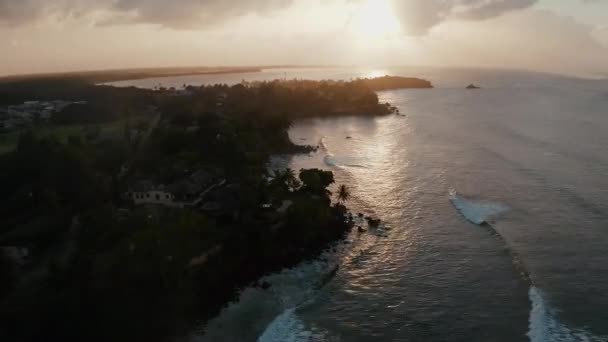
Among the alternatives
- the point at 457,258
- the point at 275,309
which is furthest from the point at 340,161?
the point at 275,309

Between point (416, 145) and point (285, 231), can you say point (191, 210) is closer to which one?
point (285, 231)

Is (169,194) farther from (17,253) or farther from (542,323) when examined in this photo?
(542,323)

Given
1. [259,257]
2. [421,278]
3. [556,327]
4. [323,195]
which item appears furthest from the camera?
[323,195]

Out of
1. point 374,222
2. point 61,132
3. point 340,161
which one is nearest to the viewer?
point 374,222

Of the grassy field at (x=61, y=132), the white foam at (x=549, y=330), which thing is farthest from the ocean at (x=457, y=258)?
the grassy field at (x=61, y=132)

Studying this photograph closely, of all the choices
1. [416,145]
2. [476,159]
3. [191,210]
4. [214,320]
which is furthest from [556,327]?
[416,145]

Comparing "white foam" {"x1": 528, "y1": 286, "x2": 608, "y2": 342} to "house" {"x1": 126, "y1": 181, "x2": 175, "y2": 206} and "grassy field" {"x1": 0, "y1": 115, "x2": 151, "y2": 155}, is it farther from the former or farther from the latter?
"grassy field" {"x1": 0, "y1": 115, "x2": 151, "y2": 155}

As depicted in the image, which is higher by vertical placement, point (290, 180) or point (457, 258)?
point (290, 180)
